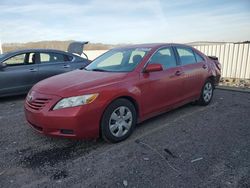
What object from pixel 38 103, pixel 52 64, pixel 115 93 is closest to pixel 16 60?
pixel 52 64

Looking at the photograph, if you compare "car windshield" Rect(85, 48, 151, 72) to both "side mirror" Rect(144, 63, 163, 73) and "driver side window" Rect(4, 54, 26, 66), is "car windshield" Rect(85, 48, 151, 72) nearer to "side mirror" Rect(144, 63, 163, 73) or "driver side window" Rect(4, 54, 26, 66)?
"side mirror" Rect(144, 63, 163, 73)

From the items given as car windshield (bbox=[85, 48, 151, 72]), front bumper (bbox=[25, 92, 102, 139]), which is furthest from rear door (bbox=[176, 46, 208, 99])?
front bumper (bbox=[25, 92, 102, 139])

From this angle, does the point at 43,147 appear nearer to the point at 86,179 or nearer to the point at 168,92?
the point at 86,179

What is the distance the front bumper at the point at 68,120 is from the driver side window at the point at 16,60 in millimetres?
3630

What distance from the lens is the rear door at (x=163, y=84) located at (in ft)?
12.5

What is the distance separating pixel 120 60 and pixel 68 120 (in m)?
1.80

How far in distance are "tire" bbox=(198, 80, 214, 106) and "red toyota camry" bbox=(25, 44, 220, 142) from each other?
0.38 meters

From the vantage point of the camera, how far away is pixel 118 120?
11.2 feet

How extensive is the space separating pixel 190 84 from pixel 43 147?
315 cm

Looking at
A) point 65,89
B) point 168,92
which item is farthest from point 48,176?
point 168,92

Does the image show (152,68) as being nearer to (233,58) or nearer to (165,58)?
(165,58)

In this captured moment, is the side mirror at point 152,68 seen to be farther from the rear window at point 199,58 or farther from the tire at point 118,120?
the rear window at point 199,58

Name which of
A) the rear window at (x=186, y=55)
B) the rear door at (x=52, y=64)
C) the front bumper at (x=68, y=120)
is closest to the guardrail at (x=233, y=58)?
the rear window at (x=186, y=55)

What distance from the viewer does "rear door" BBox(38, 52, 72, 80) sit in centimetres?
657
